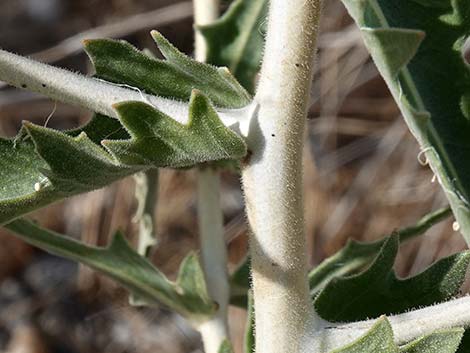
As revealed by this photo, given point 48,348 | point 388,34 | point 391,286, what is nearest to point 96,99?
point 388,34

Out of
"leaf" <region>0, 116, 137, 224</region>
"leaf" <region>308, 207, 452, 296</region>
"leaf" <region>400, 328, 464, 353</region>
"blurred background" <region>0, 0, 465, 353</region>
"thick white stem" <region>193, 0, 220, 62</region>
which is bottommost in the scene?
"blurred background" <region>0, 0, 465, 353</region>

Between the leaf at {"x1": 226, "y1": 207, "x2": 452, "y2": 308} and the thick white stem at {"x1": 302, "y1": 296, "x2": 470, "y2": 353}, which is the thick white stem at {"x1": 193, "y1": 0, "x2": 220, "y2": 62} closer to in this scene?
the leaf at {"x1": 226, "y1": 207, "x2": 452, "y2": 308}

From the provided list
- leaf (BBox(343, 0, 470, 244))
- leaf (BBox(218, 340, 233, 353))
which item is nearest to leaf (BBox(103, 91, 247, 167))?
leaf (BBox(343, 0, 470, 244))

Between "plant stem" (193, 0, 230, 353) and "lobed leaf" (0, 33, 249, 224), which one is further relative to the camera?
"plant stem" (193, 0, 230, 353)

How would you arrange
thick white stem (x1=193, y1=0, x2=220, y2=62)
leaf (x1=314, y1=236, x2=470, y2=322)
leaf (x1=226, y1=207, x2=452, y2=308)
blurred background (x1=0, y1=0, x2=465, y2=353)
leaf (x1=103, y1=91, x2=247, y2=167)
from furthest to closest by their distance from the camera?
1. blurred background (x1=0, y1=0, x2=465, y2=353)
2. thick white stem (x1=193, y1=0, x2=220, y2=62)
3. leaf (x1=226, y1=207, x2=452, y2=308)
4. leaf (x1=314, y1=236, x2=470, y2=322)
5. leaf (x1=103, y1=91, x2=247, y2=167)

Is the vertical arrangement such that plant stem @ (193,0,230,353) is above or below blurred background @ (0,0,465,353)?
above

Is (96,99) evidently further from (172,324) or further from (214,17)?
(172,324)

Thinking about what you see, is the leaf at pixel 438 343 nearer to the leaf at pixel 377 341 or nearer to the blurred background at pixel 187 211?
the leaf at pixel 377 341
